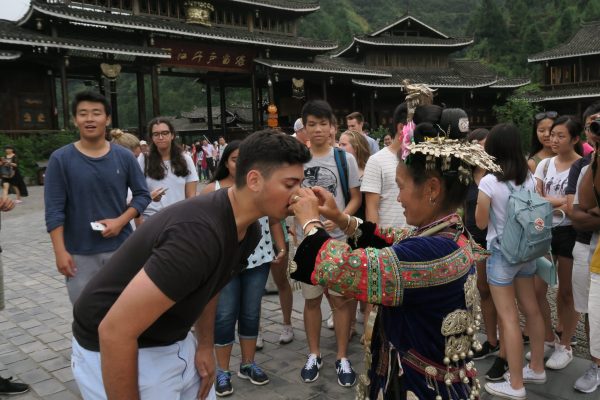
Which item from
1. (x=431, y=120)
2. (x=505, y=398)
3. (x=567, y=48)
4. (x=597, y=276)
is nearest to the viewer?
(x=431, y=120)

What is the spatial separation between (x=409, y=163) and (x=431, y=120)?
0.93ft

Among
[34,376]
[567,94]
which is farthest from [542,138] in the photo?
[567,94]

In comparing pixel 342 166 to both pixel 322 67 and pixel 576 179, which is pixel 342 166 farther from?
pixel 322 67

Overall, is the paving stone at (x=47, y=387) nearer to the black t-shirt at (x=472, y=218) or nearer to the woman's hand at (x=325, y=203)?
the woman's hand at (x=325, y=203)

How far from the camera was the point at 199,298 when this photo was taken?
5.80 feet

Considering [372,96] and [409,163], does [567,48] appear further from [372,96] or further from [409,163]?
[409,163]

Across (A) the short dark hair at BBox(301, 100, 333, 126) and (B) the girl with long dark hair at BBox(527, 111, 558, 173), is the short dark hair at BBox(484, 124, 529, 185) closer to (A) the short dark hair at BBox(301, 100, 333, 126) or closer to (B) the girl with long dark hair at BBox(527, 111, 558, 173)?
(A) the short dark hair at BBox(301, 100, 333, 126)

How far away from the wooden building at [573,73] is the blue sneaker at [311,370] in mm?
33200

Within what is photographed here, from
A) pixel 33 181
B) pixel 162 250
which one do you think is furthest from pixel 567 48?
pixel 162 250

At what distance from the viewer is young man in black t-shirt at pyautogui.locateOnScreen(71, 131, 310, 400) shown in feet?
5.10

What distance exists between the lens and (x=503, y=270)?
10.9 feet

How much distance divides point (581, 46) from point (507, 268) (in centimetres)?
3599

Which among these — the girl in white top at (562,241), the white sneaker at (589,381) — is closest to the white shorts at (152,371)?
the white sneaker at (589,381)

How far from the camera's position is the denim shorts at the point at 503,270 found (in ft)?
10.9
